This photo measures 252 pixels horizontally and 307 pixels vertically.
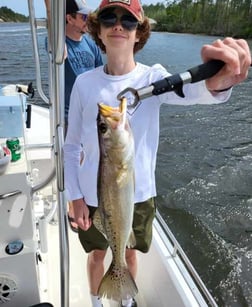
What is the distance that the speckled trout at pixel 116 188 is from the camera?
3.16 feet

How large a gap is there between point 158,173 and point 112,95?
509cm

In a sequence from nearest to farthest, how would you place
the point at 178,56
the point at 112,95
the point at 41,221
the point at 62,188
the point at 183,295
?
the point at 62,188 < the point at 112,95 < the point at 183,295 < the point at 41,221 < the point at 178,56

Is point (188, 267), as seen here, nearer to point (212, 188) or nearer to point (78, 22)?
point (78, 22)

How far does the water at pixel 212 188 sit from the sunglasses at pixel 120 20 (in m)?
0.86

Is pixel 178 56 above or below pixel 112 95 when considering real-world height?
below

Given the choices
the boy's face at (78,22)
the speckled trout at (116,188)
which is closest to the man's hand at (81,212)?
the speckled trout at (116,188)

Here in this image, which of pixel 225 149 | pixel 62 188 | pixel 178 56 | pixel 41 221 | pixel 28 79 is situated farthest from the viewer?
pixel 178 56

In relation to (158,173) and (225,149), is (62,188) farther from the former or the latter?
(225,149)

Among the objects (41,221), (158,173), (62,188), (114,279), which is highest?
(62,188)

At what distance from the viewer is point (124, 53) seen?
136cm

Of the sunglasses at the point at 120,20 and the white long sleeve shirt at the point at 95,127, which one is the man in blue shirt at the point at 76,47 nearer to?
the white long sleeve shirt at the point at 95,127

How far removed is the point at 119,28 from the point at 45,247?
1.45 meters

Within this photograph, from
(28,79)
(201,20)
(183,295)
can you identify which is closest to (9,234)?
(183,295)

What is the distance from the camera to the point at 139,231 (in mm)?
1580
